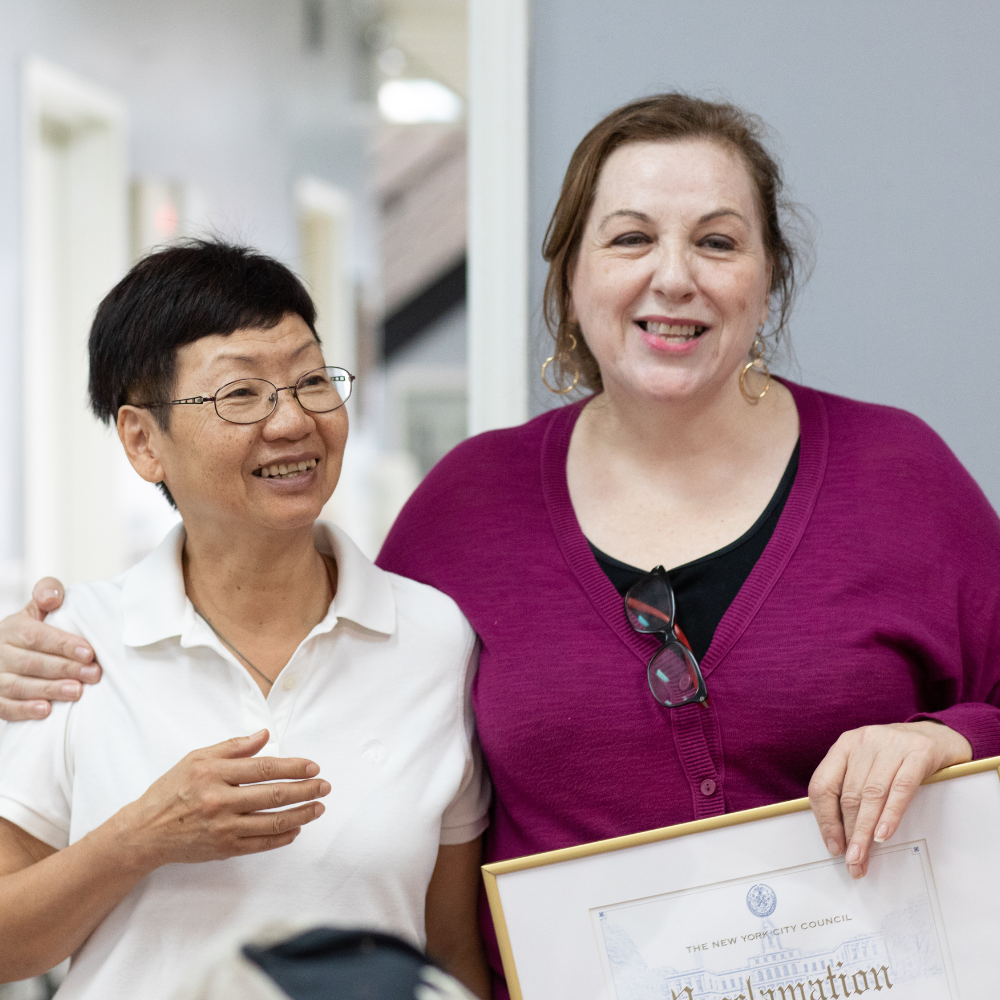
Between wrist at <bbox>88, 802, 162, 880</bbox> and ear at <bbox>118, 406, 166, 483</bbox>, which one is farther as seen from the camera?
ear at <bbox>118, 406, 166, 483</bbox>

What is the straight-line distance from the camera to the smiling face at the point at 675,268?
1.42m

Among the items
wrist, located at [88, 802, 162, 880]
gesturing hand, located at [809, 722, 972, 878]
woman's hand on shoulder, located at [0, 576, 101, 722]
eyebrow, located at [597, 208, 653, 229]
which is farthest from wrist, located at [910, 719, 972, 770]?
woman's hand on shoulder, located at [0, 576, 101, 722]

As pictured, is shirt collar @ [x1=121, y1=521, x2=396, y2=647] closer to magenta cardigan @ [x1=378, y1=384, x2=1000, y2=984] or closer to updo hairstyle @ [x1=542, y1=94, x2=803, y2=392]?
magenta cardigan @ [x1=378, y1=384, x2=1000, y2=984]

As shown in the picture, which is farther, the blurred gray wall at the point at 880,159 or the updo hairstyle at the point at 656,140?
the blurred gray wall at the point at 880,159

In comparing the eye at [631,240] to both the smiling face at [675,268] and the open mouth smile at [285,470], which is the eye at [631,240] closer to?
the smiling face at [675,268]

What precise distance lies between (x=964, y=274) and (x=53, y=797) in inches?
58.9

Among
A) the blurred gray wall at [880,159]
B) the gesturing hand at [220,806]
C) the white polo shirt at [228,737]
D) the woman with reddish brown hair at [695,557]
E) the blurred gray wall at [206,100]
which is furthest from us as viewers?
the blurred gray wall at [206,100]

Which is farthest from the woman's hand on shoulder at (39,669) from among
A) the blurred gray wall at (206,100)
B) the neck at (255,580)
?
the blurred gray wall at (206,100)

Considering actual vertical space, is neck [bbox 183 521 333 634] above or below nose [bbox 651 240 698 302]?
below

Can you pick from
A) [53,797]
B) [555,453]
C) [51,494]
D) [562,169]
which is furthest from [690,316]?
[51,494]

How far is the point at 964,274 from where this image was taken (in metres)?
1.85

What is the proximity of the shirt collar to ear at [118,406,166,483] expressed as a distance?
0.11 m

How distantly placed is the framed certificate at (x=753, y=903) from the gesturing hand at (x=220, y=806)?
0.76 ft

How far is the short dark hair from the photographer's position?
129 centimetres
